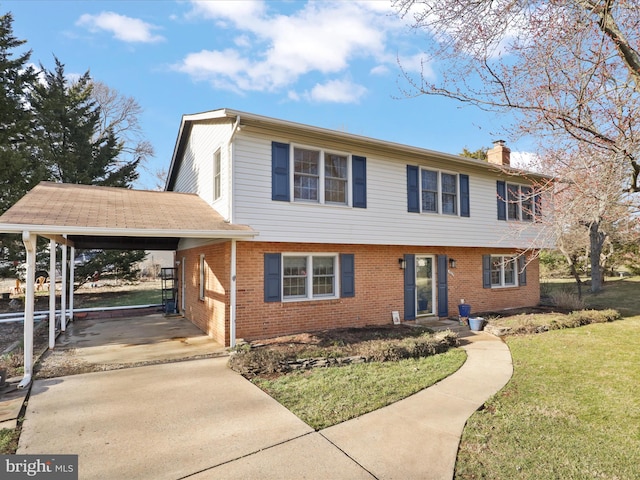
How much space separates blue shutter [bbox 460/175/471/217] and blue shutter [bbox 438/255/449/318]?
5.58ft

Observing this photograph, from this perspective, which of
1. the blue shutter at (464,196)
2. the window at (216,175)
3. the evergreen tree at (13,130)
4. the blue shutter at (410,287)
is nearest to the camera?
the window at (216,175)

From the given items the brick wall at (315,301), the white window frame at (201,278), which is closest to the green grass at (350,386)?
the brick wall at (315,301)

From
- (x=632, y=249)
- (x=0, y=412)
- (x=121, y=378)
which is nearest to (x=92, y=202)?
(x=121, y=378)

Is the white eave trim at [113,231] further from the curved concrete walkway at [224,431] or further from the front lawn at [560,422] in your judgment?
the front lawn at [560,422]

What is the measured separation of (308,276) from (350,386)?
4177 mm

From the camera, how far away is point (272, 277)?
8742mm

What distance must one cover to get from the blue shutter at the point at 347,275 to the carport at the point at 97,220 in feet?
10.6

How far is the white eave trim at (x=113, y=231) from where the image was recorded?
5793mm

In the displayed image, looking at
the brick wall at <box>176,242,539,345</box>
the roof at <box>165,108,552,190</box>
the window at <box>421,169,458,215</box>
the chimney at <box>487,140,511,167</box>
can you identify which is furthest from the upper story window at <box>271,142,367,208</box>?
the chimney at <box>487,140,511,167</box>

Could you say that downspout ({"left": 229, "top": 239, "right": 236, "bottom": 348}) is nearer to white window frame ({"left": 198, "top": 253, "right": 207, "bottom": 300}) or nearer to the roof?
the roof

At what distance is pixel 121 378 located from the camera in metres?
6.17

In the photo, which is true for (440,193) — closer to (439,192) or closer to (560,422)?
(439,192)

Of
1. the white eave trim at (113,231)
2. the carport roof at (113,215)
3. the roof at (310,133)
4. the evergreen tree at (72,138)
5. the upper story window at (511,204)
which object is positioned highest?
the evergreen tree at (72,138)

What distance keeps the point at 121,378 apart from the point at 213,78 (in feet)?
34.5
